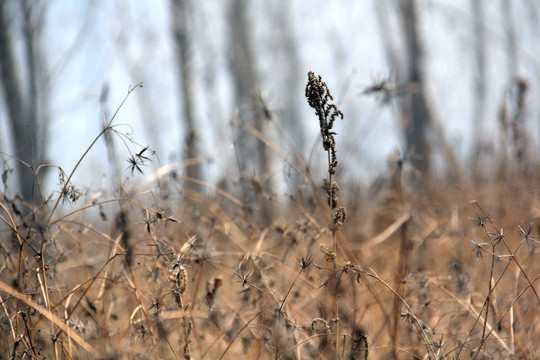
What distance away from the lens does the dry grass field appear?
5.14 feet

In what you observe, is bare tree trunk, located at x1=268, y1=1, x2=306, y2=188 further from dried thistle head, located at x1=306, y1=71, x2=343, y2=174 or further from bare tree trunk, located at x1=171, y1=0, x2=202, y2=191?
dried thistle head, located at x1=306, y1=71, x2=343, y2=174

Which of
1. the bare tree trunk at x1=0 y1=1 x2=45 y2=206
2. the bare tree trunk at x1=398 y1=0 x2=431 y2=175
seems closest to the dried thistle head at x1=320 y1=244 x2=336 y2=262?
the bare tree trunk at x1=398 y1=0 x2=431 y2=175

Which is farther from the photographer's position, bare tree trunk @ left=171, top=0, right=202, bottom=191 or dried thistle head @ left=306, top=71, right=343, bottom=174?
bare tree trunk @ left=171, top=0, right=202, bottom=191

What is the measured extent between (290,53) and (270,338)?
18.5 metres

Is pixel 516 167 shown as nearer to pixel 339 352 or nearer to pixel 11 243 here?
pixel 339 352

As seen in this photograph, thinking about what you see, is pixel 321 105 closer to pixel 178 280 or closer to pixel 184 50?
pixel 178 280

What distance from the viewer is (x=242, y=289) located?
2.07 meters

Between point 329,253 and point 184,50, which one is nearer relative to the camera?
point 329,253

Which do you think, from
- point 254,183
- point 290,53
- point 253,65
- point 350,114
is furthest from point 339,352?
point 350,114

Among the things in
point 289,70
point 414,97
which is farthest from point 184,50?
point 289,70

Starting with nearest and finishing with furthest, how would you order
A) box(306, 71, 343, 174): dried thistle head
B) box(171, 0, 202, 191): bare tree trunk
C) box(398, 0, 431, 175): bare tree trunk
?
box(306, 71, 343, 174): dried thistle head < box(398, 0, 431, 175): bare tree trunk < box(171, 0, 202, 191): bare tree trunk

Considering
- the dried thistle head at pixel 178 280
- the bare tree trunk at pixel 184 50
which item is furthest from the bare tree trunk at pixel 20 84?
the dried thistle head at pixel 178 280

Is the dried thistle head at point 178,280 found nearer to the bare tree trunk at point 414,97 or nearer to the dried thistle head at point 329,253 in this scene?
the dried thistle head at point 329,253

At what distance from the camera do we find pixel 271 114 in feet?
7.38
